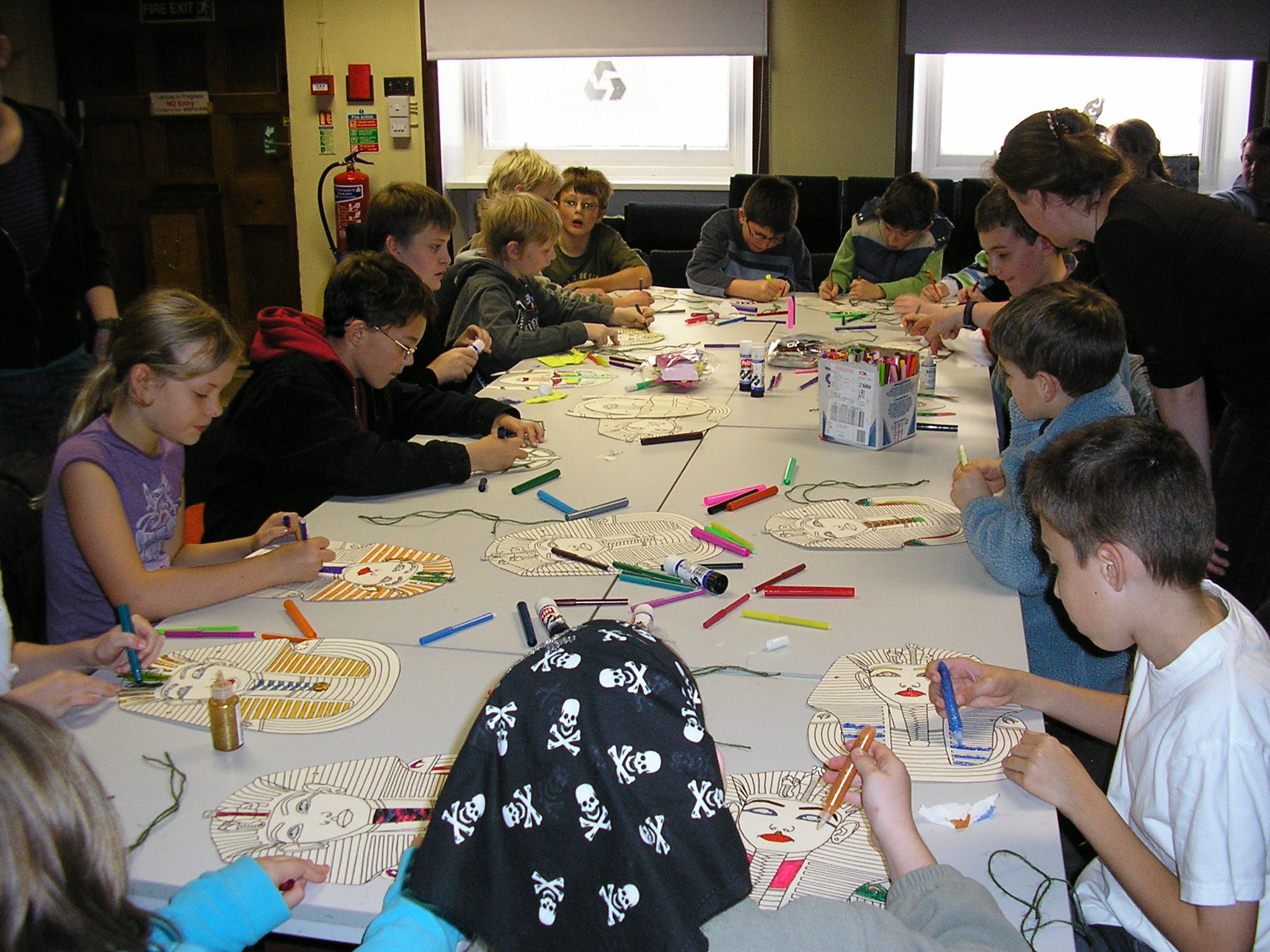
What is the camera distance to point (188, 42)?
6.04 meters

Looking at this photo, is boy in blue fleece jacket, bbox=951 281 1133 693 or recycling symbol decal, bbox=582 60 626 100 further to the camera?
recycling symbol decal, bbox=582 60 626 100

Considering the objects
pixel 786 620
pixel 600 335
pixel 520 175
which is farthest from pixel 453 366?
pixel 786 620

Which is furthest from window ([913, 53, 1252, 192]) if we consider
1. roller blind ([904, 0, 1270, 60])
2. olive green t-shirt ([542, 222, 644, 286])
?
olive green t-shirt ([542, 222, 644, 286])

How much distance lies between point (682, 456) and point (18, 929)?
1666 mm

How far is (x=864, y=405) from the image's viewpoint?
90.0 inches

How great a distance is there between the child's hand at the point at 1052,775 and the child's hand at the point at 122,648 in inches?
41.6

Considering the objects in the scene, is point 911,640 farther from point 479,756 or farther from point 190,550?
point 190,550

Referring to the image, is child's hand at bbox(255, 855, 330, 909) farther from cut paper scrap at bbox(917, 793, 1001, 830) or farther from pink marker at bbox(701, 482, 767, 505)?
pink marker at bbox(701, 482, 767, 505)

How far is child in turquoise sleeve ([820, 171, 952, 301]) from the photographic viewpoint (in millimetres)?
4180

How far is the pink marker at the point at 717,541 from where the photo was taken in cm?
172

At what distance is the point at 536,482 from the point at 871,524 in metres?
0.66

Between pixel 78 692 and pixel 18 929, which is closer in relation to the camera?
pixel 18 929

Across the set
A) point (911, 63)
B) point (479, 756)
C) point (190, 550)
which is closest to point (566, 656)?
point (479, 756)

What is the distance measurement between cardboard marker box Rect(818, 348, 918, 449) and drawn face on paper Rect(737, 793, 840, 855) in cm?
133
